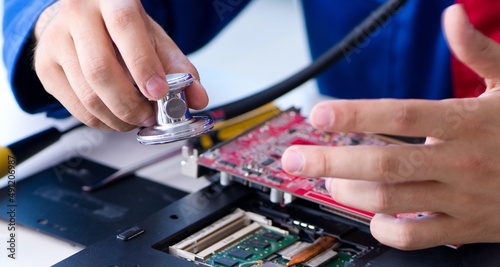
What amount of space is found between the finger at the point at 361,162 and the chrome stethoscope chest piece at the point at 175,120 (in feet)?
0.51

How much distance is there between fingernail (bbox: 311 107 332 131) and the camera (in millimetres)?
815

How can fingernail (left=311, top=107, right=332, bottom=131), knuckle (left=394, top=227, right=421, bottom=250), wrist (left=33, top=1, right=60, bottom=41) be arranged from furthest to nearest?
1. wrist (left=33, top=1, right=60, bottom=41)
2. knuckle (left=394, top=227, right=421, bottom=250)
3. fingernail (left=311, top=107, right=332, bottom=131)

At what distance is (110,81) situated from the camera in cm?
103

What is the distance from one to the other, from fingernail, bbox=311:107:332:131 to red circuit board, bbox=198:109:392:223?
282mm

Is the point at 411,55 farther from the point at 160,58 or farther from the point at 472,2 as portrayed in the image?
the point at 160,58

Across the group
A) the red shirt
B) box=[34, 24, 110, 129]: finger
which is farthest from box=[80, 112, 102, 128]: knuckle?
the red shirt

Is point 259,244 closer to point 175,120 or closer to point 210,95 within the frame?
point 175,120

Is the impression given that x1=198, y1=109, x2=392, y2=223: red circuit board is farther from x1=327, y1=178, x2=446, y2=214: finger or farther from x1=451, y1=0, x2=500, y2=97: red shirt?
x1=451, y1=0, x2=500, y2=97: red shirt

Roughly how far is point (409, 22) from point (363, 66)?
0.19 metres

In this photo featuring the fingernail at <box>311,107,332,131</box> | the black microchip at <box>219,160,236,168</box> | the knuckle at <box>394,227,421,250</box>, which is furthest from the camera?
the black microchip at <box>219,160,236,168</box>

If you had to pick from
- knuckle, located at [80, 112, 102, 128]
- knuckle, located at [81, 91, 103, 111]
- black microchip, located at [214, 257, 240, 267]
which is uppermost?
knuckle, located at [81, 91, 103, 111]

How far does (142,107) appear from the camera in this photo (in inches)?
40.9

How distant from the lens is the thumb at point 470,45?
876 millimetres

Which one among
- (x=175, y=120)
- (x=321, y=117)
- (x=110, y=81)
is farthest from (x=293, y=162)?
(x=110, y=81)
